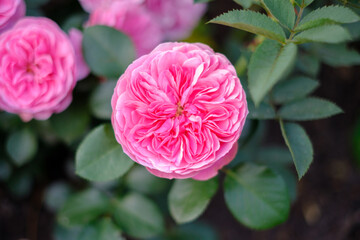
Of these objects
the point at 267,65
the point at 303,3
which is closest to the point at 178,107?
the point at 267,65

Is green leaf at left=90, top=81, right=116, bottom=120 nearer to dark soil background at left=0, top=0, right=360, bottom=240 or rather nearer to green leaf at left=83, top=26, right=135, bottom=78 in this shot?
green leaf at left=83, top=26, right=135, bottom=78

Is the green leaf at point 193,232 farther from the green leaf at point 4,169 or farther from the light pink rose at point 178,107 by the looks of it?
the light pink rose at point 178,107

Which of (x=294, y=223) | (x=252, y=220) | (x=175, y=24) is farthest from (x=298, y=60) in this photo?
(x=294, y=223)

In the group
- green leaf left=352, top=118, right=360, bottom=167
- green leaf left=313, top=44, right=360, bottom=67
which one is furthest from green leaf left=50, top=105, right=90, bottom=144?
green leaf left=352, top=118, right=360, bottom=167

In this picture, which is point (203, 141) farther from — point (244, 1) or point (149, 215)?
point (149, 215)

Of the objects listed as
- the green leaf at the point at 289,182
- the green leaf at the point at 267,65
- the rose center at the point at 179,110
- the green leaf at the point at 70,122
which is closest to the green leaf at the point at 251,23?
the green leaf at the point at 267,65

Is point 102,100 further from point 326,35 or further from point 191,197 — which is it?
point 326,35
